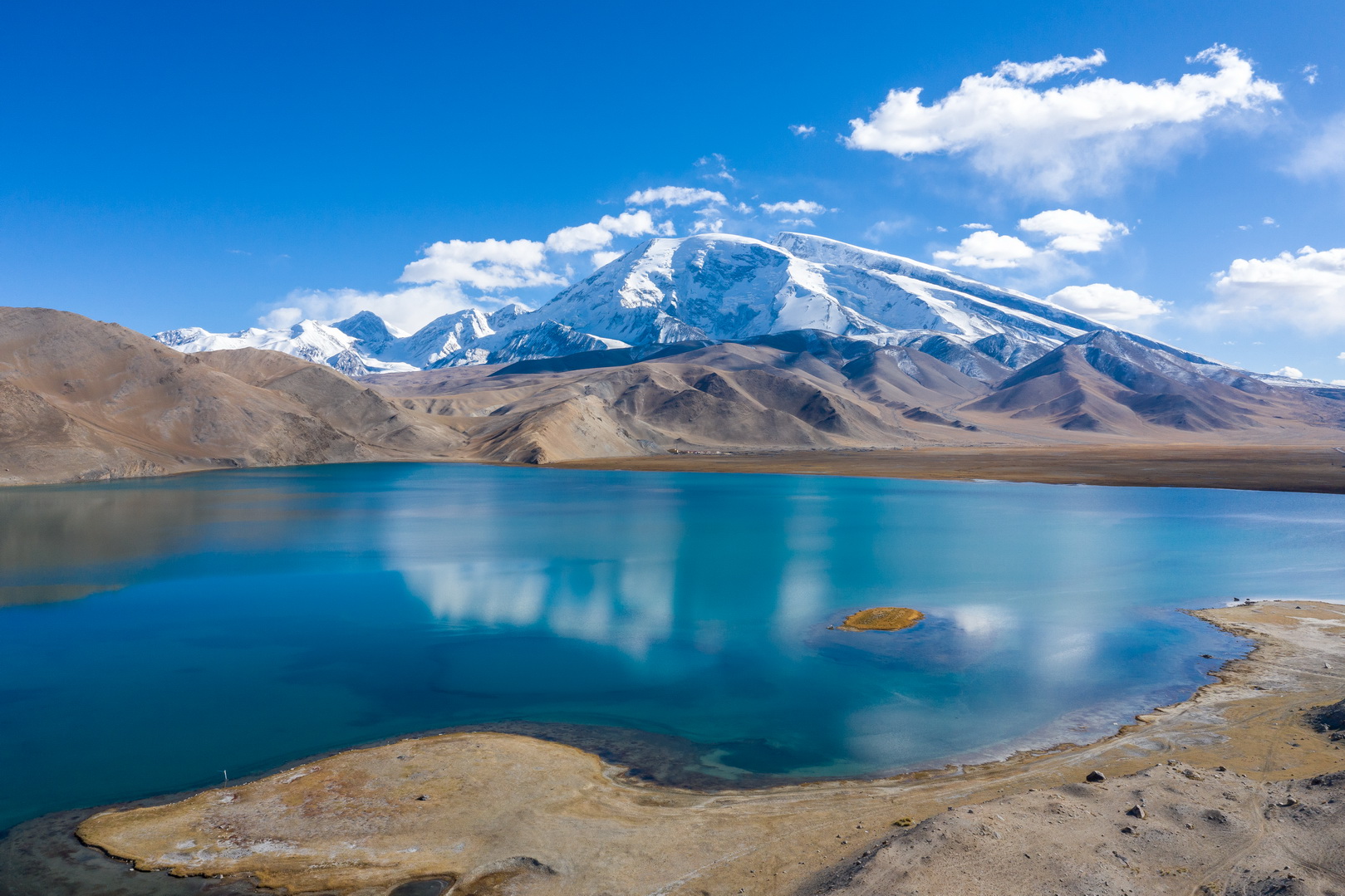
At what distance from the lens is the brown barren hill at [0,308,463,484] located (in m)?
103

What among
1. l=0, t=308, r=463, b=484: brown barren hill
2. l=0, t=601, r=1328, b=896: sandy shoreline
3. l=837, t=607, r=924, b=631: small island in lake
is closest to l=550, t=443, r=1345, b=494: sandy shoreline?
l=0, t=308, r=463, b=484: brown barren hill

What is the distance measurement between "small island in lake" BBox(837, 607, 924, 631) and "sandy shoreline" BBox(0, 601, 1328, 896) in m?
11.6

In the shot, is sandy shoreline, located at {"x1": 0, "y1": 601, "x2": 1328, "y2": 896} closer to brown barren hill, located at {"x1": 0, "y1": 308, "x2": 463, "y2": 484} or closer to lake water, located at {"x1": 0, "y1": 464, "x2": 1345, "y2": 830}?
lake water, located at {"x1": 0, "y1": 464, "x2": 1345, "y2": 830}

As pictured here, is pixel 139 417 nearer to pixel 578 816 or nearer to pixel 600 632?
pixel 600 632

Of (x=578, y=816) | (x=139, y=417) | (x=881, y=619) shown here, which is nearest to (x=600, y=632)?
(x=881, y=619)

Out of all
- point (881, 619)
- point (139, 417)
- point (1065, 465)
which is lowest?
point (881, 619)

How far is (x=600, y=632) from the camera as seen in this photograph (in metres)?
29.7

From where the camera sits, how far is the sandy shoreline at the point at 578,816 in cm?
1227

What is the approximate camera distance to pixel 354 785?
51.4 feet

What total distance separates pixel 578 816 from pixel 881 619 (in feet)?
66.3

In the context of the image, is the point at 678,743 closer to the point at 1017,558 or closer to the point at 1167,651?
the point at 1167,651

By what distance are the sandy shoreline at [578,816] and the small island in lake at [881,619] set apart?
11627 mm

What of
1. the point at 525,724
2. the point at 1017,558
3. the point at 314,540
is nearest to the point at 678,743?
the point at 525,724

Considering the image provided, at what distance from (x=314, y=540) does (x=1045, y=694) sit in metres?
48.0
